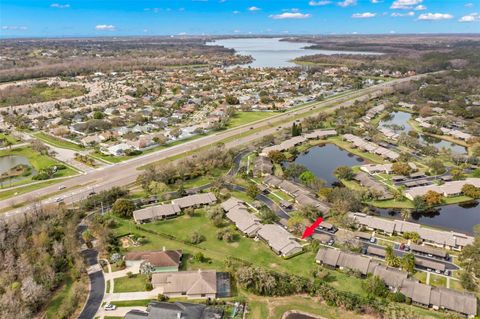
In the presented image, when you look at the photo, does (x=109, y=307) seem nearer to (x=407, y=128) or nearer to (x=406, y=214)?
(x=406, y=214)

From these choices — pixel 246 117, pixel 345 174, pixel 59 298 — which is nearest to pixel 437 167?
pixel 345 174

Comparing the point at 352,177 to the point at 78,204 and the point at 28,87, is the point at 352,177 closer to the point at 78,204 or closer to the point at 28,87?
the point at 78,204

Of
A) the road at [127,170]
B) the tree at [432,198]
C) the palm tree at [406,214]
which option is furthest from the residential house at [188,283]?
the tree at [432,198]

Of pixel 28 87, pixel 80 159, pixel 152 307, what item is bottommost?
pixel 152 307

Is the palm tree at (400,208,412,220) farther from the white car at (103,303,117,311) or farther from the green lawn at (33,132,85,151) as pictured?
the green lawn at (33,132,85,151)

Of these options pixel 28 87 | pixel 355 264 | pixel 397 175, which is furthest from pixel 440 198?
pixel 28 87
